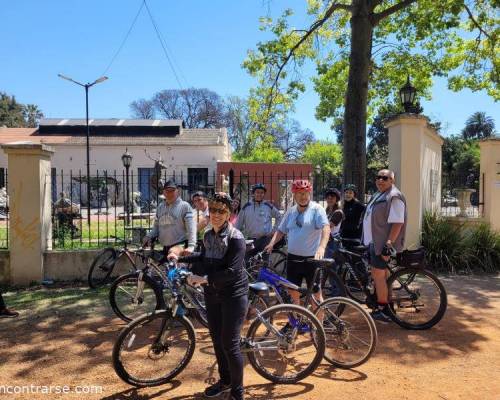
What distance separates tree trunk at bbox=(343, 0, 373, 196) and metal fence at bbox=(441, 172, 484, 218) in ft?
8.02

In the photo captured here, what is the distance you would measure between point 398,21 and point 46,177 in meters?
10.9

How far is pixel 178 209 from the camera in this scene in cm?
603

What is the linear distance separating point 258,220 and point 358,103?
12.4 ft

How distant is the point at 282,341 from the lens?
165 inches

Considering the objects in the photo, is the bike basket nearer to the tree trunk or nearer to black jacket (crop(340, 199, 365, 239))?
black jacket (crop(340, 199, 365, 239))

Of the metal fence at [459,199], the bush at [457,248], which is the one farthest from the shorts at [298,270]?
the metal fence at [459,199]

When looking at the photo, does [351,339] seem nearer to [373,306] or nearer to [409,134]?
[373,306]

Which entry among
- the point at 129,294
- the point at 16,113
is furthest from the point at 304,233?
the point at 16,113

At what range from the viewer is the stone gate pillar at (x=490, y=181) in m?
10.4

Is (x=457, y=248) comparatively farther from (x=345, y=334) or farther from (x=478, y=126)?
(x=478, y=126)

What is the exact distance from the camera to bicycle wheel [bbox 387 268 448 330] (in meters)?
5.59

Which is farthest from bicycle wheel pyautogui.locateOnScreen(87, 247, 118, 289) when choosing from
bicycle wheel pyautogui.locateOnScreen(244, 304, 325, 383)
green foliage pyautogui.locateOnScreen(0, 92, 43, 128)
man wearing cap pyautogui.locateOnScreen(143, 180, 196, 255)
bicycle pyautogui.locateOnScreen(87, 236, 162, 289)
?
green foliage pyautogui.locateOnScreen(0, 92, 43, 128)

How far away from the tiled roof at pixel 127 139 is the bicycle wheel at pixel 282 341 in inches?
1248

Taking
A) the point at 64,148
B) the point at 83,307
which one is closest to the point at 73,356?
the point at 83,307
